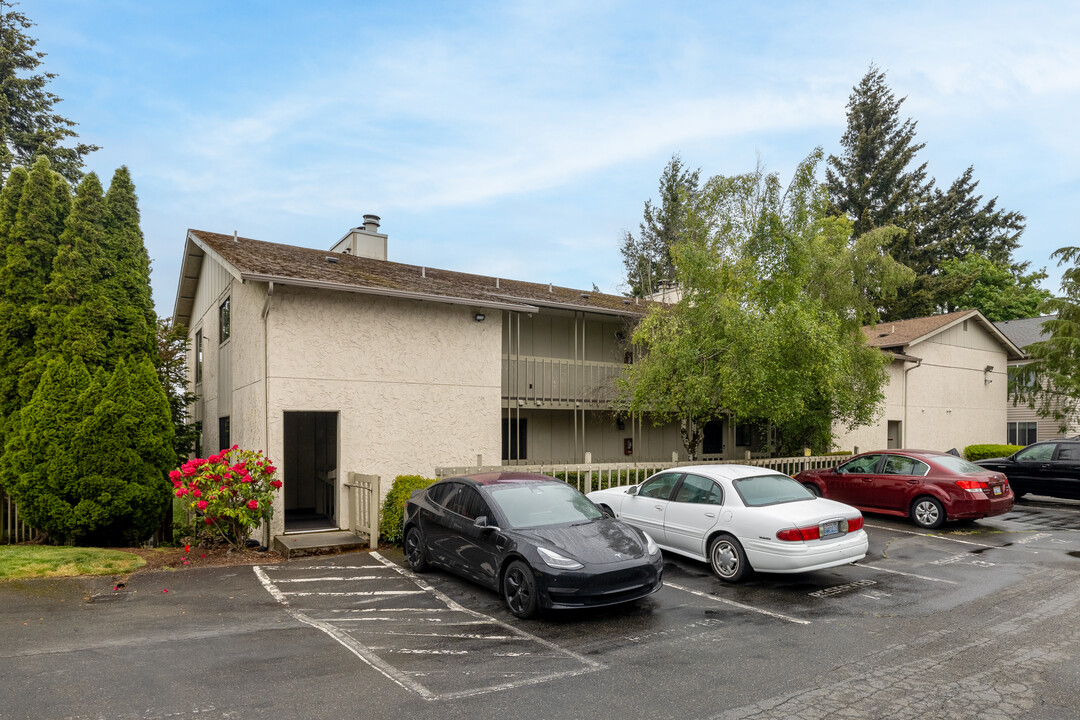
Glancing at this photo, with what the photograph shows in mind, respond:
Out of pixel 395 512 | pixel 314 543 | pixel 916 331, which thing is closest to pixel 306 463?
pixel 314 543

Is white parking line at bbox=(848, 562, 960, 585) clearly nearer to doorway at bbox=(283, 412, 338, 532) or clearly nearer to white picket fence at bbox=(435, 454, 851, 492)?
white picket fence at bbox=(435, 454, 851, 492)

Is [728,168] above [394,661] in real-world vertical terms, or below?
above

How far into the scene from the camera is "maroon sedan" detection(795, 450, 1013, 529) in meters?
12.5

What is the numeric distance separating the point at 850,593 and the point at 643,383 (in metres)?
6.88

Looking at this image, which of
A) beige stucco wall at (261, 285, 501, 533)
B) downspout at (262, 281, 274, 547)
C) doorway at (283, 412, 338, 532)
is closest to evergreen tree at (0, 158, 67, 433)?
downspout at (262, 281, 274, 547)

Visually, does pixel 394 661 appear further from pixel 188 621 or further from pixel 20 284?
pixel 20 284

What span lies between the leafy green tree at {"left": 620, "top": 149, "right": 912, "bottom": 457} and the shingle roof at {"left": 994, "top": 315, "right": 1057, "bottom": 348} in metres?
20.4

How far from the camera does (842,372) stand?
1485 cm

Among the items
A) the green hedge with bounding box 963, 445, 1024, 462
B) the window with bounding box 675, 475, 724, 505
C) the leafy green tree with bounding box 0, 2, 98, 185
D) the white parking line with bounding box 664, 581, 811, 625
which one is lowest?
the green hedge with bounding box 963, 445, 1024, 462

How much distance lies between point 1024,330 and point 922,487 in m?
25.9

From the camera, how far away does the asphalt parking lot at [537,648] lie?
496cm

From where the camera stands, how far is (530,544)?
24.0ft

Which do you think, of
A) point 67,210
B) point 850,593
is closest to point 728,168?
point 850,593

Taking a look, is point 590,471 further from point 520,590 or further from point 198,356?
point 198,356
